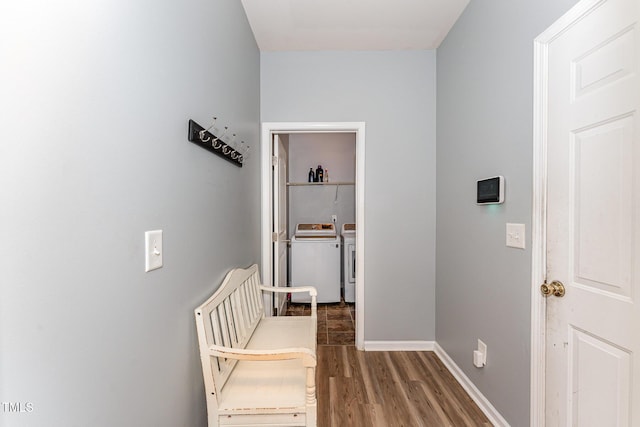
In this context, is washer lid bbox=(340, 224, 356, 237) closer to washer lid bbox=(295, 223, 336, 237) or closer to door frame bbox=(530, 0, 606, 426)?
washer lid bbox=(295, 223, 336, 237)

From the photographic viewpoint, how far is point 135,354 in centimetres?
89

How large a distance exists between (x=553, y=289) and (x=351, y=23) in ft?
7.03

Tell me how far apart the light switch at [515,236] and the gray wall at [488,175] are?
1.4 inches

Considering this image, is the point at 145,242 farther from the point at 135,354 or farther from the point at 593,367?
the point at 593,367

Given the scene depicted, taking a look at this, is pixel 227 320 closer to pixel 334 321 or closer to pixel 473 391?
pixel 473 391

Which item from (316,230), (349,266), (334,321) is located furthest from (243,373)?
(316,230)

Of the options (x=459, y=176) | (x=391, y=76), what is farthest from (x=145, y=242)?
(x=391, y=76)

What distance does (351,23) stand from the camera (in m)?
2.26

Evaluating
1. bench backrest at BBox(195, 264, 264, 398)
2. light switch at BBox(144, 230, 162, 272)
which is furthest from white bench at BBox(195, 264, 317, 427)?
light switch at BBox(144, 230, 162, 272)

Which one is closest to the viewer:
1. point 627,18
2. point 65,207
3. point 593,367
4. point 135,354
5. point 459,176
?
point 65,207

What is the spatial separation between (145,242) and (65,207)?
31 centimetres

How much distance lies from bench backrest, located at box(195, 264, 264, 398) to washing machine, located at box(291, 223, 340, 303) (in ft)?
5.49

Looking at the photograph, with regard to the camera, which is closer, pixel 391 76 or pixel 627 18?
pixel 627 18

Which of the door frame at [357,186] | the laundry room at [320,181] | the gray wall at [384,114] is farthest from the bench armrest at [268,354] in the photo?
the laundry room at [320,181]
